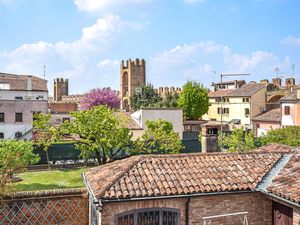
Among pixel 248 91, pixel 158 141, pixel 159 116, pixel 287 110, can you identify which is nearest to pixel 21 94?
pixel 159 116

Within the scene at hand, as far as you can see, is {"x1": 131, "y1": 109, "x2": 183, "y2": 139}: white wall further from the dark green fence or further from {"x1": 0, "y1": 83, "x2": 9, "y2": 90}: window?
{"x1": 0, "y1": 83, "x2": 9, "y2": 90}: window

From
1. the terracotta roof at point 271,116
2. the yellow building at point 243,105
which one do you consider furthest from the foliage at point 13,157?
the yellow building at point 243,105

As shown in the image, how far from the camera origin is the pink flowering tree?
5414 centimetres

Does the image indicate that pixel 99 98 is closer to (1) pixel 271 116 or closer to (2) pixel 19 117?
(2) pixel 19 117

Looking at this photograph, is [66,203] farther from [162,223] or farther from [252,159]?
[252,159]

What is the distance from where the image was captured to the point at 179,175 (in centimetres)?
1095

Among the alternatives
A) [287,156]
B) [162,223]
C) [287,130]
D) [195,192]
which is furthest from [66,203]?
[287,130]

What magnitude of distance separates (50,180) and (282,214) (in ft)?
55.5

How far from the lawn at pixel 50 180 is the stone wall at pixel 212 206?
1175 cm

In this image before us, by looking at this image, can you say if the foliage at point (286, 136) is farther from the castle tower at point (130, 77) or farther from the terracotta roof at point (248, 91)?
the castle tower at point (130, 77)

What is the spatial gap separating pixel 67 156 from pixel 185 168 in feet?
63.4

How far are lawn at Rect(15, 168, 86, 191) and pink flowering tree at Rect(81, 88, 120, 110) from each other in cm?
2755

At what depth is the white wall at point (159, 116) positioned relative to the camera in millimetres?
34750

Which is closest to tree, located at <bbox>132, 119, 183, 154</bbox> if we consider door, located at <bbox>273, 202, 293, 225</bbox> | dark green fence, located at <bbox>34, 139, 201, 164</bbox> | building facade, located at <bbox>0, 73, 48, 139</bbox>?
dark green fence, located at <bbox>34, 139, 201, 164</bbox>
